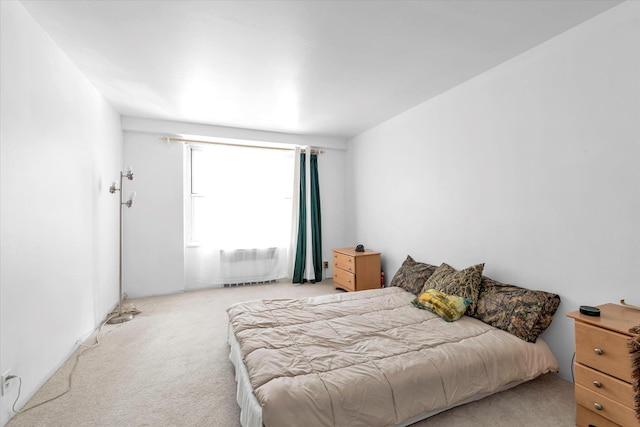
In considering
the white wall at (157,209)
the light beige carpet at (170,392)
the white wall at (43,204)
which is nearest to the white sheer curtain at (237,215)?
the white wall at (157,209)

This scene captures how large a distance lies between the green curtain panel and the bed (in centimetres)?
233

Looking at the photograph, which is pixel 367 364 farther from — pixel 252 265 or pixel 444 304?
pixel 252 265

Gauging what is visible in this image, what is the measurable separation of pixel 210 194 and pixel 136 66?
229 cm

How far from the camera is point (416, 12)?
1.90m

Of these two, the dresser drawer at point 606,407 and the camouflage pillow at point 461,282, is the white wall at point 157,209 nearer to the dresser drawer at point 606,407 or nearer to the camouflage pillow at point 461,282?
the camouflage pillow at point 461,282

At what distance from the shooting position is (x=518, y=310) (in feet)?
7.07

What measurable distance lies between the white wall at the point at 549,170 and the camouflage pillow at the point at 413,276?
181mm

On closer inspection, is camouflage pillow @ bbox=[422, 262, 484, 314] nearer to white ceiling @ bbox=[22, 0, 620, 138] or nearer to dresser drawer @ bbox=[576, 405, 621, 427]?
dresser drawer @ bbox=[576, 405, 621, 427]

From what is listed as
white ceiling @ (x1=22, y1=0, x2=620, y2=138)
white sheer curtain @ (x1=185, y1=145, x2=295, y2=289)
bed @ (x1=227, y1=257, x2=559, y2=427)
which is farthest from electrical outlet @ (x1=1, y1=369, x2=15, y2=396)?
white sheer curtain @ (x1=185, y1=145, x2=295, y2=289)

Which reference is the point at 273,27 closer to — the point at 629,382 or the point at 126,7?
the point at 126,7

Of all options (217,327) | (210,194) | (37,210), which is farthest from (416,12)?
(210,194)

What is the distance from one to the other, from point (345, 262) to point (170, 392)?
107 inches

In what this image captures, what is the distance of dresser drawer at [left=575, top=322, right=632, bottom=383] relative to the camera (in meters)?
1.45

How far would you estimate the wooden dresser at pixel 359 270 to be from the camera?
4.01m
